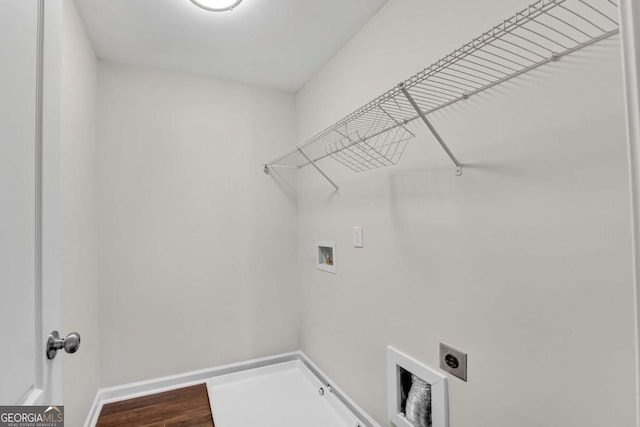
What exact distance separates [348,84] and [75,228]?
5.40 feet

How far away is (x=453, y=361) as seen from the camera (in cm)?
122

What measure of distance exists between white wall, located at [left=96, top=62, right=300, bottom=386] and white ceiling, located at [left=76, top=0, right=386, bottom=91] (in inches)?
9.2

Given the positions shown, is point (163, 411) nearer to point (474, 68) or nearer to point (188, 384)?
point (188, 384)

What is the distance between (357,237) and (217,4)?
138 cm

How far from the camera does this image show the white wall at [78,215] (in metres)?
1.40

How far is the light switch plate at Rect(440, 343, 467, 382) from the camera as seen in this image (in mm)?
A: 1177

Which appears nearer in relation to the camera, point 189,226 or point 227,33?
point 227,33

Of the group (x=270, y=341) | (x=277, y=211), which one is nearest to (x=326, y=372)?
(x=270, y=341)

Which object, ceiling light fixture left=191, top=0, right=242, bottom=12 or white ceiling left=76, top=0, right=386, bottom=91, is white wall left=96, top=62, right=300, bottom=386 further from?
ceiling light fixture left=191, top=0, right=242, bottom=12

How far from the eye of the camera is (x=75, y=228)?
155 centimetres

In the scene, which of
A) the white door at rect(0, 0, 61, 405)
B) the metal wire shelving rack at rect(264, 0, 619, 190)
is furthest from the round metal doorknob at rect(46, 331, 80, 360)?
the metal wire shelving rack at rect(264, 0, 619, 190)

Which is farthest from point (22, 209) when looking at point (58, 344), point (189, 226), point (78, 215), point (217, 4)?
point (189, 226)

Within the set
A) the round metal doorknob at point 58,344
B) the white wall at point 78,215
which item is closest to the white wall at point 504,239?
the round metal doorknob at point 58,344

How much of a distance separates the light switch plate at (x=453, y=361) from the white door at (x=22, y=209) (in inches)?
50.0
